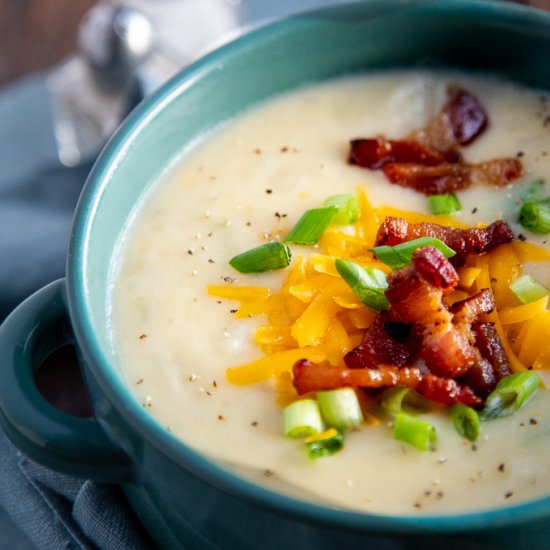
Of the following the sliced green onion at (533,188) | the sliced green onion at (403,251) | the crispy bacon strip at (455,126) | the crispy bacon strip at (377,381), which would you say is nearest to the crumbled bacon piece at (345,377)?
the crispy bacon strip at (377,381)

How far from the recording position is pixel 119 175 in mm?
2109

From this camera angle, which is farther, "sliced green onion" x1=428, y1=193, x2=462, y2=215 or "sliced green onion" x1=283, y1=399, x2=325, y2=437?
"sliced green onion" x1=428, y1=193, x2=462, y2=215

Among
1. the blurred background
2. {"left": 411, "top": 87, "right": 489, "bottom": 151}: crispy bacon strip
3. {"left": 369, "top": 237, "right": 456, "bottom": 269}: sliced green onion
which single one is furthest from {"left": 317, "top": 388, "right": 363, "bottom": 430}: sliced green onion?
the blurred background

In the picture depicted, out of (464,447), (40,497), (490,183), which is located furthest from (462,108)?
(40,497)

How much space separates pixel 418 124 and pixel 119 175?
786mm

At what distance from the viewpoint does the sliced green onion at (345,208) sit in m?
2.11

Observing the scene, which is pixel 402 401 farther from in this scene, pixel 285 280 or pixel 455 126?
pixel 455 126

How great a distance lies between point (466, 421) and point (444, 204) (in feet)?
1.98

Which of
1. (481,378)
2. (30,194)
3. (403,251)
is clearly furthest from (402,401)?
(30,194)

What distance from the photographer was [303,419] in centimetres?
172

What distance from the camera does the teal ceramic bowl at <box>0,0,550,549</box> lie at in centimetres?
147

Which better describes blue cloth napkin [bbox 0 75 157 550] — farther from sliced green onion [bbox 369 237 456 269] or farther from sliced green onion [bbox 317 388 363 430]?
sliced green onion [bbox 369 237 456 269]

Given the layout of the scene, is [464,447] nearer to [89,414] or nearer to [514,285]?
[514,285]

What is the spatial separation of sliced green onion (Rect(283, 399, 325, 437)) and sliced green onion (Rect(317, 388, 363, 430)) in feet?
0.05
